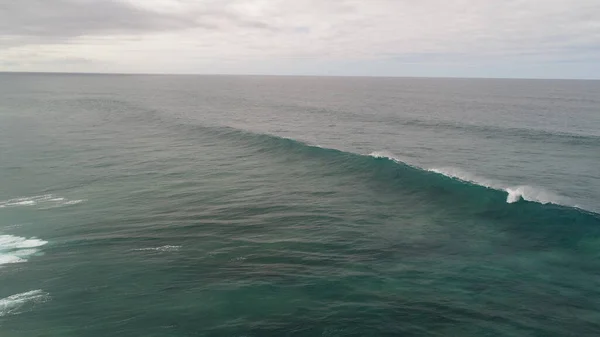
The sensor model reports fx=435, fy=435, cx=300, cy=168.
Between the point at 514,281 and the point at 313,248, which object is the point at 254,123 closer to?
the point at 313,248

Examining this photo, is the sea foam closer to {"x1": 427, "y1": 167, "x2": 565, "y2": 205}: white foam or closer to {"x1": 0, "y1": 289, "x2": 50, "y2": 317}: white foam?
{"x1": 427, "y1": 167, "x2": 565, "y2": 205}: white foam

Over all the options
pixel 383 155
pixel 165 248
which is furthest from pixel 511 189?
pixel 165 248

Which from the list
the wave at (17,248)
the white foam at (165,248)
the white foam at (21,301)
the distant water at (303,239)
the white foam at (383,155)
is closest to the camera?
the distant water at (303,239)

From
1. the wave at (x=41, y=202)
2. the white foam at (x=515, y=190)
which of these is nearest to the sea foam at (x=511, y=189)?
the white foam at (x=515, y=190)

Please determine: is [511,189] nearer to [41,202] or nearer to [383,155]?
[383,155]

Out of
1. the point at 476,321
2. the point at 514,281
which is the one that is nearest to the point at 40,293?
Result: the point at 476,321

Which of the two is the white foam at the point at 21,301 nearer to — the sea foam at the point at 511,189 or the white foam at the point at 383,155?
the sea foam at the point at 511,189
